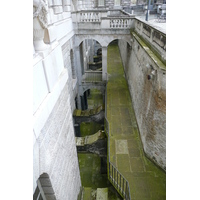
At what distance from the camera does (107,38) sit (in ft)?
37.2

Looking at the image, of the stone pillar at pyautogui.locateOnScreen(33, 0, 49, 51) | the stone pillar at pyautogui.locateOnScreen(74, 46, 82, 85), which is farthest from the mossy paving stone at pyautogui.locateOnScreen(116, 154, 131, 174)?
the stone pillar at pyautogui.locateOnScreen(74, 46, 82, 85)

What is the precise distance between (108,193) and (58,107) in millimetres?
4746

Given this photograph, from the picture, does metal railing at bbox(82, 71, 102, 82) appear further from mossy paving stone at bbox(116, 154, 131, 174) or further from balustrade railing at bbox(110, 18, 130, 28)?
mossy paving stone at bbox(116, 154, 131, 174)

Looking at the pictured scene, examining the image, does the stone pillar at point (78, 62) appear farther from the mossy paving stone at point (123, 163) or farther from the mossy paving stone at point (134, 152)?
the mossy paving stone at point (123, 163)

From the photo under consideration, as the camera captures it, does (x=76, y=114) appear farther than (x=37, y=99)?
Yes

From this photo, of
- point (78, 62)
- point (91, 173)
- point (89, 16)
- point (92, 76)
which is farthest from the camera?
point (92, 76)

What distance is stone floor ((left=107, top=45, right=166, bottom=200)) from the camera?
19.1 feet

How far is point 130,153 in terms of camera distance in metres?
7.23

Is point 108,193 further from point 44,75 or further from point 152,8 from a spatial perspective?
point 152,8

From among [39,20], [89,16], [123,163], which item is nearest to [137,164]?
[123,163]

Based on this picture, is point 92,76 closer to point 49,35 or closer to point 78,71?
point 78,71

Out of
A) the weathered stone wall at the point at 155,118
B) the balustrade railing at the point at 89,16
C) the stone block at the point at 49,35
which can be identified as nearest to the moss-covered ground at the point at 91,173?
the weathered stone wall at the point at 155,118

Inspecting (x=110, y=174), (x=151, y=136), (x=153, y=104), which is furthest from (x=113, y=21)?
(x=110, y=174)

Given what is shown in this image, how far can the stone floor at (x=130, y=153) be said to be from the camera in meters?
5.83
